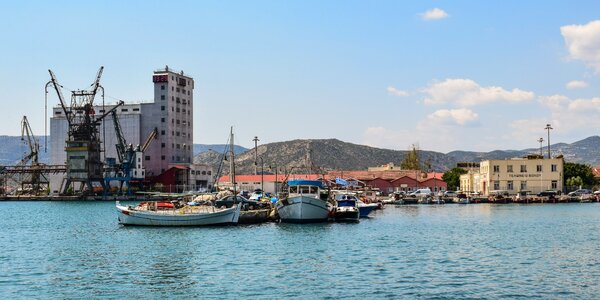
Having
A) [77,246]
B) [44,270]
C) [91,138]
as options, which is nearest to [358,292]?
[44,270]

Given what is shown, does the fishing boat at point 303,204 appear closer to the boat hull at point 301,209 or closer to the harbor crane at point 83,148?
the boat hull at point 301,209

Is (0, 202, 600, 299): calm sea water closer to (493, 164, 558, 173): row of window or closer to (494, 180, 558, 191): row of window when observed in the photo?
(493, 164, 558, 173): row of window

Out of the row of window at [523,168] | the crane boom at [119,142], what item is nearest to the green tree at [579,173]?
the row of window at [523,168]

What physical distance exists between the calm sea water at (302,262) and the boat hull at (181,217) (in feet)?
4.86

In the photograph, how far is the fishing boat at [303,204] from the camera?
74.4 metres

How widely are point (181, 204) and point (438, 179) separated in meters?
123

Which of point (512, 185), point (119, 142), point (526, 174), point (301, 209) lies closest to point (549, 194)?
point (526, 174)

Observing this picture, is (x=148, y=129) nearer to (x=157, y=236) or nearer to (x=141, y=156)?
(x=141, y=156)

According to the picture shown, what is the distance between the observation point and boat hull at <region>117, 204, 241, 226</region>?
236ft

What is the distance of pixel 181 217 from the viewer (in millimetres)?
71812

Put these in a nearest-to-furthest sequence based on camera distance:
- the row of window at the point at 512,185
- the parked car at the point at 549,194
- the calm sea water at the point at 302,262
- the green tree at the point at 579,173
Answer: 1. the calm sea water at the point at 302,262
2. the parked car at the point at 549,194
3. the row of window at the point at 512,185
4. the green tree at the point at 579,173

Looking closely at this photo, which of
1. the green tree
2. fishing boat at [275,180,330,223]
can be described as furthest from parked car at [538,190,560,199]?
fishing boat at [275,180,330,223]

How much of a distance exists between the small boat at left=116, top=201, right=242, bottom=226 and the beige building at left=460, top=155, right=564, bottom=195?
9549 cm

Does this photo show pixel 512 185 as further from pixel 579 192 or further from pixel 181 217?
pixel 181 217
